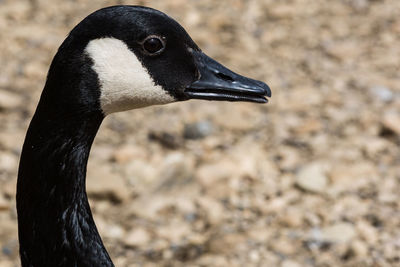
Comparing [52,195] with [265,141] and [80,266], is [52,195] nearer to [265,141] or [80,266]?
[80,266]

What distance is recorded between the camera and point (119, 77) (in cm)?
250

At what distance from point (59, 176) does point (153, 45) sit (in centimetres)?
59

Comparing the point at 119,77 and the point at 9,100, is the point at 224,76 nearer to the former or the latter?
the point at 119,77

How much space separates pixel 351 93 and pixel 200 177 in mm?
1485

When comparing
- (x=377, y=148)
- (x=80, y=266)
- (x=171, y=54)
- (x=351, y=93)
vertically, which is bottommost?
(x=80, y=266)

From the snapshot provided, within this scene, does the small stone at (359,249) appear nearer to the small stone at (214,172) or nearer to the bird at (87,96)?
the small stone at (214,172)

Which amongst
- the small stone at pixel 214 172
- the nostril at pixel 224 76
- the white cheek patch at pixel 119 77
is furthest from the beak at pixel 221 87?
the small stone at pixel 214 172

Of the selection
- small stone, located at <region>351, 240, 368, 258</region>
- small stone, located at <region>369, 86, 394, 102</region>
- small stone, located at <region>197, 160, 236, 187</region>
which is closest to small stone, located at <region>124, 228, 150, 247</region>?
small stone, located at <region>197, 160, 236, 187</region>

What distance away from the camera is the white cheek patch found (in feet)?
8.03

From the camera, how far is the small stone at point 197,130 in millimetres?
4793

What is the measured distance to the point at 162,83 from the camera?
8.77 ft

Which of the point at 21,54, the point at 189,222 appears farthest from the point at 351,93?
the point at 21,54

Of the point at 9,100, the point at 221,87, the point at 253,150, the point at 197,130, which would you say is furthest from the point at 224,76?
the point at 9,100

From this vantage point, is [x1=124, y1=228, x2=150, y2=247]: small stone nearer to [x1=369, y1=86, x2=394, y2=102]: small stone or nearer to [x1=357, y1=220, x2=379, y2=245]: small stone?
[x1=357, y1=220, x2=379, y2=245]: small stone
